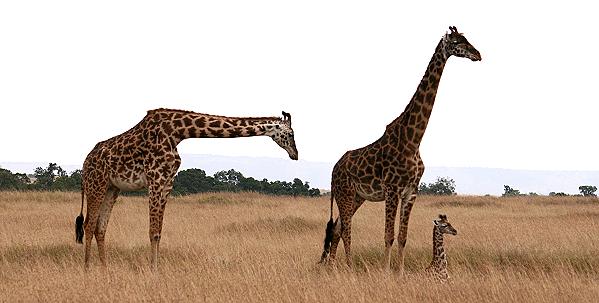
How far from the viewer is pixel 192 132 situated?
10375 mm

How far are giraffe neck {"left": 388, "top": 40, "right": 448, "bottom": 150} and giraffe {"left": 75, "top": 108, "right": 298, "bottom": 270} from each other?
1635 millimetres

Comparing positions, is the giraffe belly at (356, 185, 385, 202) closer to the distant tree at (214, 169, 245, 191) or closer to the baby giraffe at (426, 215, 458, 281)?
the baby giraffe at (426, 215, 458, 281)

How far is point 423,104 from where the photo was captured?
10562 mm

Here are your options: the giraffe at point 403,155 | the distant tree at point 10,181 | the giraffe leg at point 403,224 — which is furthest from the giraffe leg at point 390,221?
the distant tree at point 10,181

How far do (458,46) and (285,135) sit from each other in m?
2.61

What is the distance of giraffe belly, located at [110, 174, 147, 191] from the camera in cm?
1047

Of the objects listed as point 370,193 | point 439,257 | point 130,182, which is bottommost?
point 439,257

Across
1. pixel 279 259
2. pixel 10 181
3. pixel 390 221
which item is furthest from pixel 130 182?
pixel 10 181

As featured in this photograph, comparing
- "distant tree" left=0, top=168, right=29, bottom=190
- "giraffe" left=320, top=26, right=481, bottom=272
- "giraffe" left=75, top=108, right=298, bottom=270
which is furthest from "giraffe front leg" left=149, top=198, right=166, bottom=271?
"distant tree" left=0, top=168, right=29, bottom=190

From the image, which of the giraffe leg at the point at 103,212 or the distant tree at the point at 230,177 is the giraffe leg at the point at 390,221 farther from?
the distant tree at the point at 230,177

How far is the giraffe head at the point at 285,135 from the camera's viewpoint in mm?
10109

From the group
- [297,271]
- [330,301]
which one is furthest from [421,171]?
[330,301]

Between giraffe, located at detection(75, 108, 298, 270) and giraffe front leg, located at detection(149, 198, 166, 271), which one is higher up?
giraffe, located at detection(75, 108, 298, 270)

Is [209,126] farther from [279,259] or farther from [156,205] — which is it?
[279,259]
